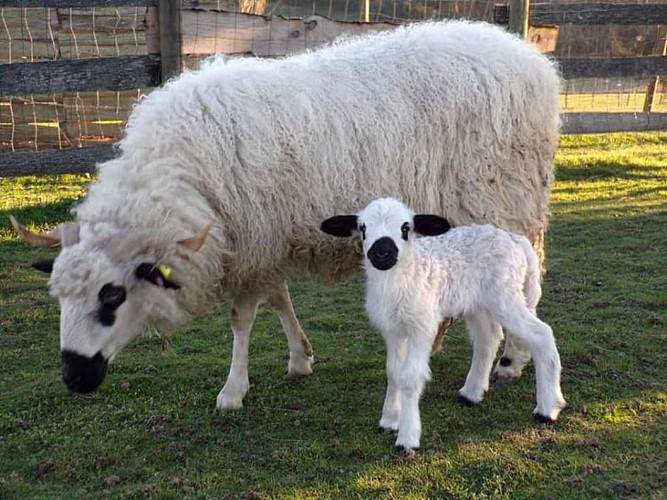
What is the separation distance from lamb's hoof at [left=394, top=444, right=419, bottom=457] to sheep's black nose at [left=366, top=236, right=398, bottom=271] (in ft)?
2.64

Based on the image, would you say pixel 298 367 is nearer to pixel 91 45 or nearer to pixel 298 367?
pixel 298 367

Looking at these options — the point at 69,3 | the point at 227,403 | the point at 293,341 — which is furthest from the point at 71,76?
the point at 227,403

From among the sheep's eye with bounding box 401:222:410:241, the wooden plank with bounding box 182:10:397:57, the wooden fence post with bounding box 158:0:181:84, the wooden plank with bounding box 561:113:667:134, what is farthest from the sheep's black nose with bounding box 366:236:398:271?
the wooden plank with bounding box 561:113:667:134

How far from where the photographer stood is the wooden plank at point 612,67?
8508 mm

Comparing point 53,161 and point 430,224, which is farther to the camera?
point 53,161

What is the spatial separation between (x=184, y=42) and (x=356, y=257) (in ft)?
10.9

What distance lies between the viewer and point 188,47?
6734 mm

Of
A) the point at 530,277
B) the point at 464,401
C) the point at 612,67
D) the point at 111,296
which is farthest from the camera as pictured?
the point at 612,67

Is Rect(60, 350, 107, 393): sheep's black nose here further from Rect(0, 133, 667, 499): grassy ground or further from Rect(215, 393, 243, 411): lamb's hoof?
Rect(215, 393, 243, 411): lamb's hoof

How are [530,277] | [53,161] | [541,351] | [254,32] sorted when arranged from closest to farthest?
1. [541,351]
2. [530,277]
3. [53,161]
4. [254,32]

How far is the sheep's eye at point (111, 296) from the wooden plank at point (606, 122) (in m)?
6.74

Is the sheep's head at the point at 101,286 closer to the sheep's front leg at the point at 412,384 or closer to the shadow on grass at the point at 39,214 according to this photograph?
the sheep's front leg at the point at 412,384

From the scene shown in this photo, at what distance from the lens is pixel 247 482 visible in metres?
3.29

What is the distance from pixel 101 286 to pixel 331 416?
1315 millimetres
